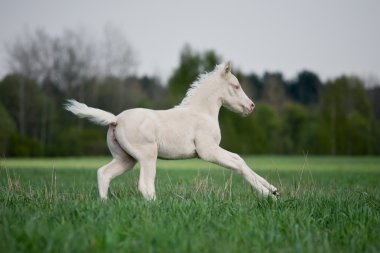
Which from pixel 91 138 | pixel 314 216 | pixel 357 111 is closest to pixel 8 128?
pixel 91 138

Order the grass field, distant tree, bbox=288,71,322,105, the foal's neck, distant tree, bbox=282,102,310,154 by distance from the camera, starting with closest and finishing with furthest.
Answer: the grass field, the foal's neck, distant tree, bbox=282,102,310,154, distant tree, bbox=288,71,322,105

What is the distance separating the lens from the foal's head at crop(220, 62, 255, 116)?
8.55 m

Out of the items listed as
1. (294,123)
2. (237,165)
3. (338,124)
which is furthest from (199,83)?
(294,123)

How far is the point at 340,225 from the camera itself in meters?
5.88

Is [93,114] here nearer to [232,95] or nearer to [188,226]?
[232,95]

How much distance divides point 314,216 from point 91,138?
45194mm

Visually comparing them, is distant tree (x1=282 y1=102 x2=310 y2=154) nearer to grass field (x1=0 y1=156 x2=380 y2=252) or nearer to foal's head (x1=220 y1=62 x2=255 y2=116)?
foal's head (x1=220 y1=62 x2=255 y2=116)

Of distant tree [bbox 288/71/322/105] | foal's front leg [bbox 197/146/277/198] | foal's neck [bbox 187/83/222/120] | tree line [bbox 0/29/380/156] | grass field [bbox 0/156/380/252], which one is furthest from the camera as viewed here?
distant tree [bbox 288/71/322/105]

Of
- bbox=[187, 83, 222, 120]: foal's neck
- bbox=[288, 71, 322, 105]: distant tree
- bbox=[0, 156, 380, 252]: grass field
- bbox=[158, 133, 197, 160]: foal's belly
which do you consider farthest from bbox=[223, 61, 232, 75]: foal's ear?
bbox=[288, 71, 322, 105]: distant tree

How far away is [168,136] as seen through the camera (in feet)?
25.7

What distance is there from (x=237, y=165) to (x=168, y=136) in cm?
114

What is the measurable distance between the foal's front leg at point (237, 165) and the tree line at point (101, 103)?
39746mm

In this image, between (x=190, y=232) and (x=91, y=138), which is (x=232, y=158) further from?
(x=91, y=138)

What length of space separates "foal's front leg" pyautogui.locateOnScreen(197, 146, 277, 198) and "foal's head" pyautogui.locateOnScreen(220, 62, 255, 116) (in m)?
1.07
